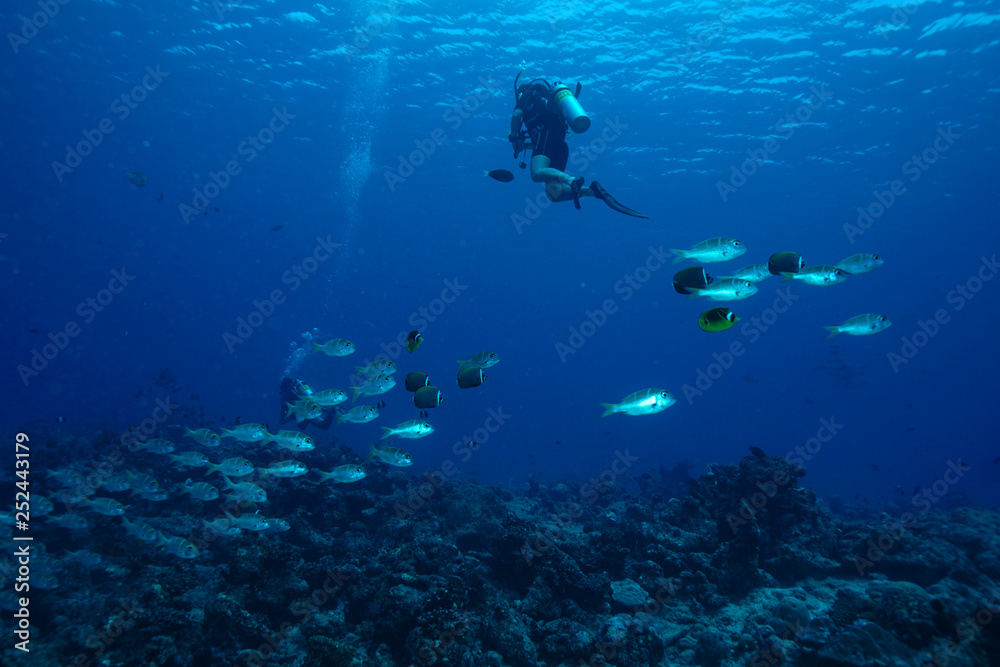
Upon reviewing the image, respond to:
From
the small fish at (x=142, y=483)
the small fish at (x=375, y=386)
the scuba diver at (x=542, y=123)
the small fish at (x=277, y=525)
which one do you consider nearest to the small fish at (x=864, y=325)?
the scuba diver at (x=542, y=123)

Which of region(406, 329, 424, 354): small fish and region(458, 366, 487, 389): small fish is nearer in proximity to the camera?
region(458, 366, 487, 389): small fish

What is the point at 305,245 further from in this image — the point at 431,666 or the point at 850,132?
the point at 431,666

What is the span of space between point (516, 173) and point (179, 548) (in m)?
37.4

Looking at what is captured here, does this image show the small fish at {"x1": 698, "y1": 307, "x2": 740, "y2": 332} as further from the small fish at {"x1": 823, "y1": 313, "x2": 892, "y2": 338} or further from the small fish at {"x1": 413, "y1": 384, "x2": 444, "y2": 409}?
the small fish at {"x1": 413, "y1": 384, "x2": 444, "y2": 409}

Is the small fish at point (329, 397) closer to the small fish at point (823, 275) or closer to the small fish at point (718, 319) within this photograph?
the small fish at point (718, 319)

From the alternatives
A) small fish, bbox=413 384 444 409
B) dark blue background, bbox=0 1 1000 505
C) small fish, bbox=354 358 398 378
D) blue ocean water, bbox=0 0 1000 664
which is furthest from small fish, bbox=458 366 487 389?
dark blue background, bbox=0 1 1000 505

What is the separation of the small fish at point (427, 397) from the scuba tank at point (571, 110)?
19.5 ft

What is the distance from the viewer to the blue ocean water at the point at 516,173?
78.2 ft

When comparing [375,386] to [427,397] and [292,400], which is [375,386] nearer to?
[427,397]

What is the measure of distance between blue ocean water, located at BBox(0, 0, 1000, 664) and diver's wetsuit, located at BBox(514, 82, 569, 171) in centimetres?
1013

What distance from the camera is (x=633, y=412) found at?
549 centimetres

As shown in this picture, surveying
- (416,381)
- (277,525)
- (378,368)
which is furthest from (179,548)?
(416,381)

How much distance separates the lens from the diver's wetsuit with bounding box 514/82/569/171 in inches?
412

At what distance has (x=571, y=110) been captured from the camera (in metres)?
8.98
